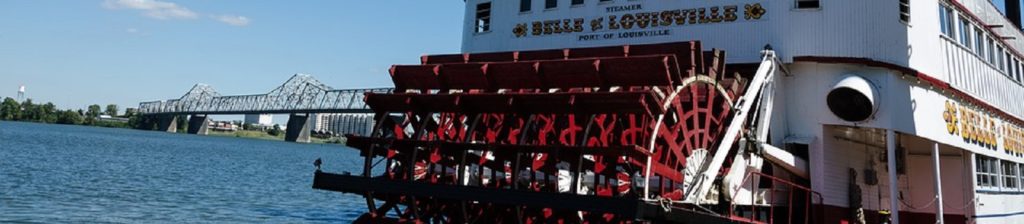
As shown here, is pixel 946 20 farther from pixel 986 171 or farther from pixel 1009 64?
pixel 1009 64

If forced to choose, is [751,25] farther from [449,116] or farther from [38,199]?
[38,199]

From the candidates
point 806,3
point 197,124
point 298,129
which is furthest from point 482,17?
point 197,124

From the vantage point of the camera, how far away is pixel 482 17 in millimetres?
11766

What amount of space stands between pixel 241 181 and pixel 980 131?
69.3ft

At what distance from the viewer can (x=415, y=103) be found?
8688 mm

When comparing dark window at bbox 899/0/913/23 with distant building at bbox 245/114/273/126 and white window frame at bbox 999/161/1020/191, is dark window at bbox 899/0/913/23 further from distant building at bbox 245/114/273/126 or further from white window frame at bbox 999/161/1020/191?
distant building at bbox 245/114/273/126

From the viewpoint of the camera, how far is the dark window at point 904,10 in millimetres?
9102

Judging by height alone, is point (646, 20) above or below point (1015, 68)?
below

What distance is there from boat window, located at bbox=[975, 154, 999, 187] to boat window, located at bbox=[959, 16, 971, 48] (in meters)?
1.66

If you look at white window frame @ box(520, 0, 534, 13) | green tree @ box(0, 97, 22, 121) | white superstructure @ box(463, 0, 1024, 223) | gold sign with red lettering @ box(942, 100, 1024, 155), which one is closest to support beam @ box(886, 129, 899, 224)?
white superstructure @ box(463, 0, 1024, 223)

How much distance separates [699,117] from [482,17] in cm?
400

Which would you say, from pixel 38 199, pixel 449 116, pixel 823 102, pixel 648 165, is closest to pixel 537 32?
pixel 449 116

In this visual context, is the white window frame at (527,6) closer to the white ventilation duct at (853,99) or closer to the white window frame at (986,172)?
the white ventilation duct at (853,99)

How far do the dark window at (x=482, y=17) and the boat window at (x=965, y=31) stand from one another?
251 inches
